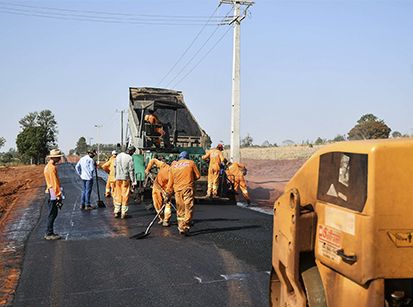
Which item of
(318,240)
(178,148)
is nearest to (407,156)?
(318,240)

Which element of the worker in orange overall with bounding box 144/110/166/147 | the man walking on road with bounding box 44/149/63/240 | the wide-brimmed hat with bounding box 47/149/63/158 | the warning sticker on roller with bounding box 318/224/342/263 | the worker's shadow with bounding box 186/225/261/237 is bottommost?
the worker's shadow with bounding box 186/225/261/237

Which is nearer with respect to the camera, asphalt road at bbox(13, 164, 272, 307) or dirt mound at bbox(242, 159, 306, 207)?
asphalt road at bbox(13, 164, 272, 307)

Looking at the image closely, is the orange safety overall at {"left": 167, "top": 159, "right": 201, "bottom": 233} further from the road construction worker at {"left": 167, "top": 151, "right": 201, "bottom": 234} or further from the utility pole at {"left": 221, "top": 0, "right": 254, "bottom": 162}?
the utility pole at {"left": 221, "top": 0, "right": 254, "bottom": 162}

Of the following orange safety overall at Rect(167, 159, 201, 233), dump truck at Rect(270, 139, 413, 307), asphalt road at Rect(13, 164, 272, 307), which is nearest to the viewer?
dump truck at Rect(270, 139, 413, 307)

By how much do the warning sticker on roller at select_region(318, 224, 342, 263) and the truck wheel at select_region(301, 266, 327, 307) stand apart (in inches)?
8.3

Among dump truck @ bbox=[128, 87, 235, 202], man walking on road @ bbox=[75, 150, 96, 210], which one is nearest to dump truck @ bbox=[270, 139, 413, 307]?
dump truck @ bbox=[128, 87, 235, 202]

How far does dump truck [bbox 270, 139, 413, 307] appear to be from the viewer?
7.83 feet

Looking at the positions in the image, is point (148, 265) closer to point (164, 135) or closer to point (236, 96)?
point (164, 135)

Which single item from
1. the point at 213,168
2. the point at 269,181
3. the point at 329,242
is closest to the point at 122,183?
the point at 213,168

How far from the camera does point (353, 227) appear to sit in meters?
2.49

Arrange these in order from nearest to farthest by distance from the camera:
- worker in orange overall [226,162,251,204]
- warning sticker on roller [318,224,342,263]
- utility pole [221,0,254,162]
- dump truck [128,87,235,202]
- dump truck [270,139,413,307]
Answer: dump truck [270,139,413,307], warning sticker on roller [318,224,342,263], worker in orange overall [226,162,251,204], dump truck [128,87,235,202], utility pole [221,0,254,162]

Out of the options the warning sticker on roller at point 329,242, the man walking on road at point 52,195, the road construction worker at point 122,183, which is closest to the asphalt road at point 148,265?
the man walking on road at point 52,195

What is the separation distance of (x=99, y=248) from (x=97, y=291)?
7.18 feet

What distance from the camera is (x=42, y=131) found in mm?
64000
